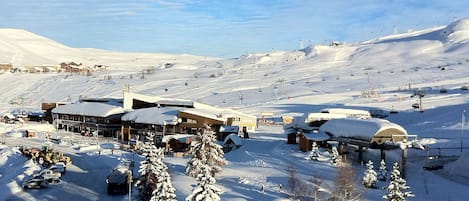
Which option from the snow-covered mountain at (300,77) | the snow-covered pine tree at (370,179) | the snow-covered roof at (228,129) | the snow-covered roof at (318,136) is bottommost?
the snow-covered pine tree at (370,179)

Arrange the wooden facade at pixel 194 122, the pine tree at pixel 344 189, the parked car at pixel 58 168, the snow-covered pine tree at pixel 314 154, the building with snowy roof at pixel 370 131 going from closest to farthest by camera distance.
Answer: the pine tree at pixel 344 189
the building with snowy roof at pixel 370 131
the snow-covered pine tree at pixel 314 154
the parked car at pixel 58 168
the wooden facade at pixel 194 122

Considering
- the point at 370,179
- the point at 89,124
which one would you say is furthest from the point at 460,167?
the point at 89,124

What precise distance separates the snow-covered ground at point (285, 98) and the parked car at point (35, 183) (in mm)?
412

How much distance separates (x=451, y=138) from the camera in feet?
111

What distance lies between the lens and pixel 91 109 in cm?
5497

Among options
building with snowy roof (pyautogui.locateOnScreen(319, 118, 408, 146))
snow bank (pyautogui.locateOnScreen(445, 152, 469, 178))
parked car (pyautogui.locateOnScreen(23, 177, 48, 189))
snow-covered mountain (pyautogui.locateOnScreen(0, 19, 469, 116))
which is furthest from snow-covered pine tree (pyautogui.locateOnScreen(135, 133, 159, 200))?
snow-covered mountain (pyautogui.locateOnScreen(0, 19, 469, 116))

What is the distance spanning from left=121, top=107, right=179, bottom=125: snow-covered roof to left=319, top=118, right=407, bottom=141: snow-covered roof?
1692cm

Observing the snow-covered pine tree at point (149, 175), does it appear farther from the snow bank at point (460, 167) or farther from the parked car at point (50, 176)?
the snow bank at point (460, 167)

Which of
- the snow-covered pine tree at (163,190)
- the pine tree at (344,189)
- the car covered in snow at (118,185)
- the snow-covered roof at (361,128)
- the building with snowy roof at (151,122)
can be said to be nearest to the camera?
the snow-covered pine tree at (163,190)

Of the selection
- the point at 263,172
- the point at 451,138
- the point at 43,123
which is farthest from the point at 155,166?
the point at 43,123

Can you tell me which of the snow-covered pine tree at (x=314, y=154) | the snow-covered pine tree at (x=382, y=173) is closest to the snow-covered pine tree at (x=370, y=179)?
the snow-covered pine tree at (x=382, y=173)

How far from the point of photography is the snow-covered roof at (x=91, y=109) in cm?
5306

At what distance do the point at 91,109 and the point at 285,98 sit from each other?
30.4 metres

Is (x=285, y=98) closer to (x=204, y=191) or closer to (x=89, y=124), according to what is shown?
(x=89, y=124)
